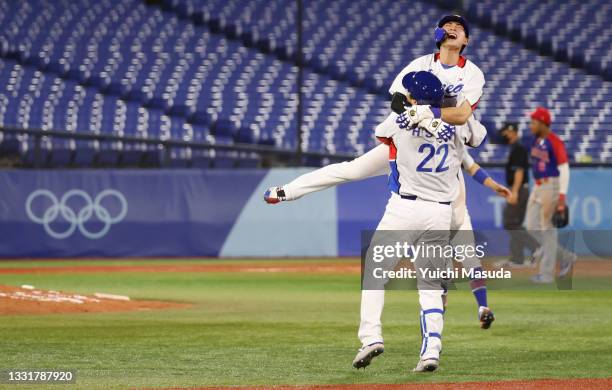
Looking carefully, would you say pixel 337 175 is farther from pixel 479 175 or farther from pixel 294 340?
pixel 479 175

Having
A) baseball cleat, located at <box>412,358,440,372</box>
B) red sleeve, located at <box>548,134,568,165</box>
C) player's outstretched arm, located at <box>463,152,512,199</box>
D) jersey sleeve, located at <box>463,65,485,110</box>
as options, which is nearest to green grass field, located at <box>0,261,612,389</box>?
baseball cleat, located at <box>412,358,440,372</box>

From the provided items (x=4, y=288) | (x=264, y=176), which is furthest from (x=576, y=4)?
(x=4, y=288)

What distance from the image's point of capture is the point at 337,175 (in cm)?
779

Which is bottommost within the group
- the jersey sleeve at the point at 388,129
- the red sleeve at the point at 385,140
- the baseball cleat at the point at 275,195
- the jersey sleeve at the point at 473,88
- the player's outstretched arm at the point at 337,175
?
the baseball cleat at the point at 275,195

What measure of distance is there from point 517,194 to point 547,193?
2.06m

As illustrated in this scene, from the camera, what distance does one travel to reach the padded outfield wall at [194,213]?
2131 cm

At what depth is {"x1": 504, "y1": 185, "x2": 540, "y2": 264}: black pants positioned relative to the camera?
1836 centimetres

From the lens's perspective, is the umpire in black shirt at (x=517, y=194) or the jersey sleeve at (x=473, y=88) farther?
the umpire in black shirt at (x=517, y=194)

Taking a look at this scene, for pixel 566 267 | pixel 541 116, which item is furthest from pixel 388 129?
pixel 566 267

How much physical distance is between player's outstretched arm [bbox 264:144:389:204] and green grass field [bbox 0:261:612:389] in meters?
1.16

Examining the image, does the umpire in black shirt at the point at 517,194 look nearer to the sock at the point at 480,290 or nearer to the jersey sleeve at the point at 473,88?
the sock at the point at 480,290

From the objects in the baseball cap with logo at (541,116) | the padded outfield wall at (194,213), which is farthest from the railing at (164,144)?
the baseball cap with logo at (541,116)

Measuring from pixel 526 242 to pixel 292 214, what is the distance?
4.86 meters

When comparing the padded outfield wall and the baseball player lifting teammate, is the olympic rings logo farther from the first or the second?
the baseball player lifting teammate
